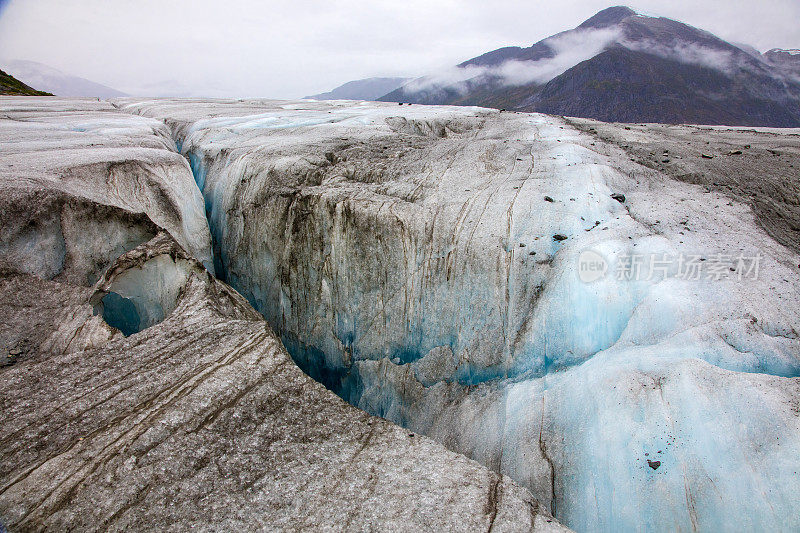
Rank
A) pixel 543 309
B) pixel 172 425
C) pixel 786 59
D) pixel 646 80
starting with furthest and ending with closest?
pixel 646 80
pixel 786 59
pixel 543 309
pixel 172 425

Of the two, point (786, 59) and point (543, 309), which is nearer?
point (543, 309)

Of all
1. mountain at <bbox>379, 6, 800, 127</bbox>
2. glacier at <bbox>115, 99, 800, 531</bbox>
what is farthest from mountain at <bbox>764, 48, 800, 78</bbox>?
glacier at <bbox>115, 99, 800, 531</bbox>

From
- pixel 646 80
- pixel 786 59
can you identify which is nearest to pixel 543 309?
pixel 646 80

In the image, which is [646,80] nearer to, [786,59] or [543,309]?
[786,59]

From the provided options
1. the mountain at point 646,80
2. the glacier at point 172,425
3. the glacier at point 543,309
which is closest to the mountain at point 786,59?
the mountain at point 646,80

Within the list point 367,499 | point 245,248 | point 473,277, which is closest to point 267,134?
point 245,248

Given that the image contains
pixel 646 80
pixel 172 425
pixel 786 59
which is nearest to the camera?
pixel 172 425

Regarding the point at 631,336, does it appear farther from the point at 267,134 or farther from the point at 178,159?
the point at 267,134

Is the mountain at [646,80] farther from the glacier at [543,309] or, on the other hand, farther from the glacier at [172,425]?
the glacier at [172,425]
